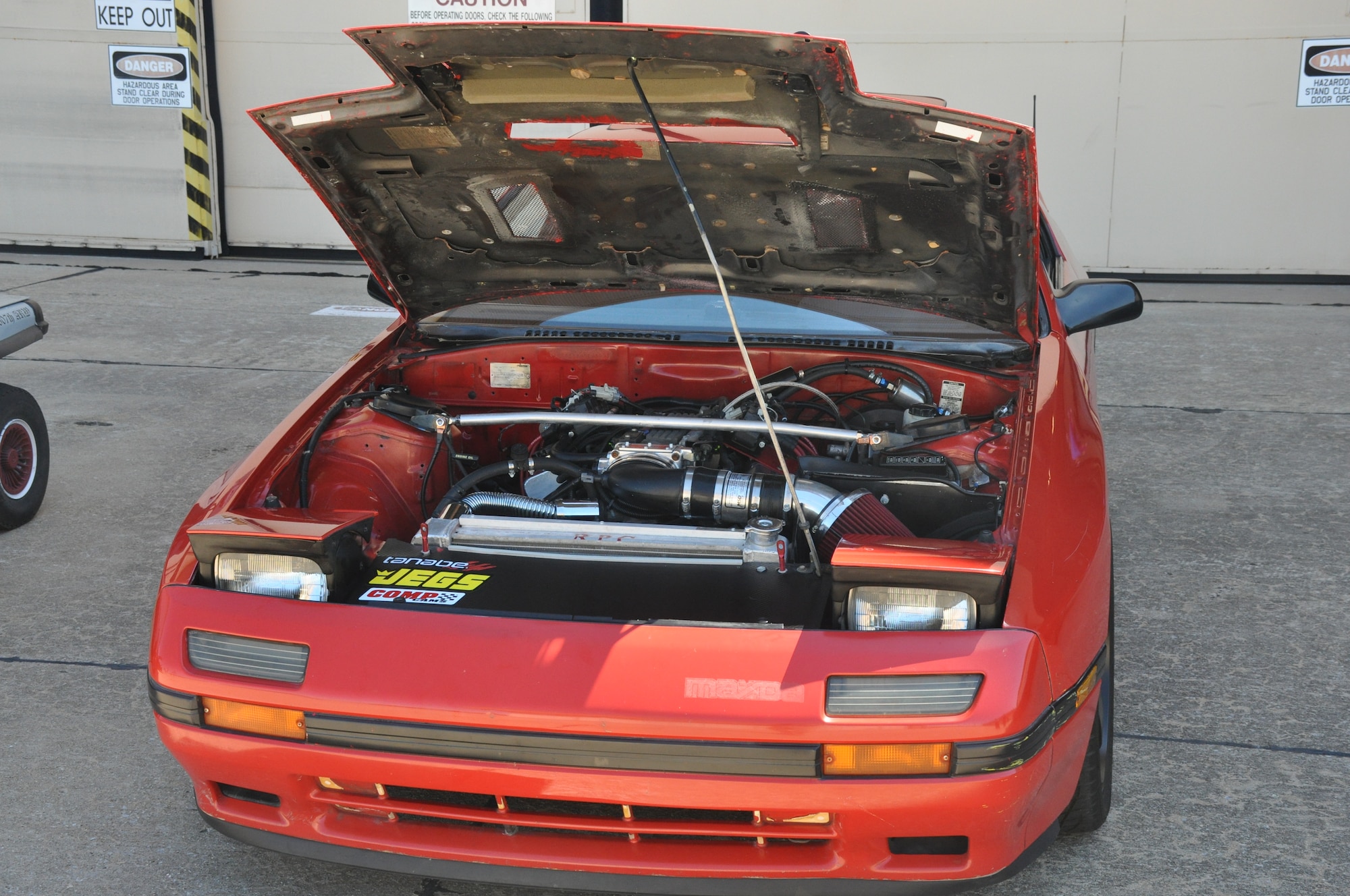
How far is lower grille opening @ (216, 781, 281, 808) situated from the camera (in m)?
2.05

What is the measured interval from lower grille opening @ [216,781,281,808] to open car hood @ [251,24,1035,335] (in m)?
1.35

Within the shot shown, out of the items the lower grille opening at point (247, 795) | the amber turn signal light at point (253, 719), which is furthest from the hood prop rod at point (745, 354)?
the lower grille opening at point (247, 795)

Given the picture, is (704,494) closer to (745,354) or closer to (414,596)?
(745,354)

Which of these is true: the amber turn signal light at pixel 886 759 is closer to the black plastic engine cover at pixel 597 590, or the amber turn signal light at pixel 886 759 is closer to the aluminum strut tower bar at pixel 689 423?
the black plastic engine cover at pixel 597 590

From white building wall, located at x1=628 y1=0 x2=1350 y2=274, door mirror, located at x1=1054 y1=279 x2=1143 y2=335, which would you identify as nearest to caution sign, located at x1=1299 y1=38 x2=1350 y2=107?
white building wall, located at x1=628 y1=0 x2=1350 y2=274

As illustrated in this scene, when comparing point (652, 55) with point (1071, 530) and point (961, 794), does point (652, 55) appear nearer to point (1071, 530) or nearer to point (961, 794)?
point (1071, 530)

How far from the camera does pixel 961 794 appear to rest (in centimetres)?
180

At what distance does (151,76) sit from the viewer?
9.66m

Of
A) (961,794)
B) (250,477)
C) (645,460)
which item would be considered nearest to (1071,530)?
(961,794)

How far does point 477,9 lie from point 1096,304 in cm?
799

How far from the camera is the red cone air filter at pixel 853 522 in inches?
94.0

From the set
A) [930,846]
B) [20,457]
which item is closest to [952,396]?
[930,846]

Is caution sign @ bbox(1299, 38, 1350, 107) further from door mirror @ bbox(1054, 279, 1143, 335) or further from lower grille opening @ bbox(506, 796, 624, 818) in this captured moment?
lower grille opening @ bbox(506, 796, 624, 818)

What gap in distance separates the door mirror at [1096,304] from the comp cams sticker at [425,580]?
1633 mm
